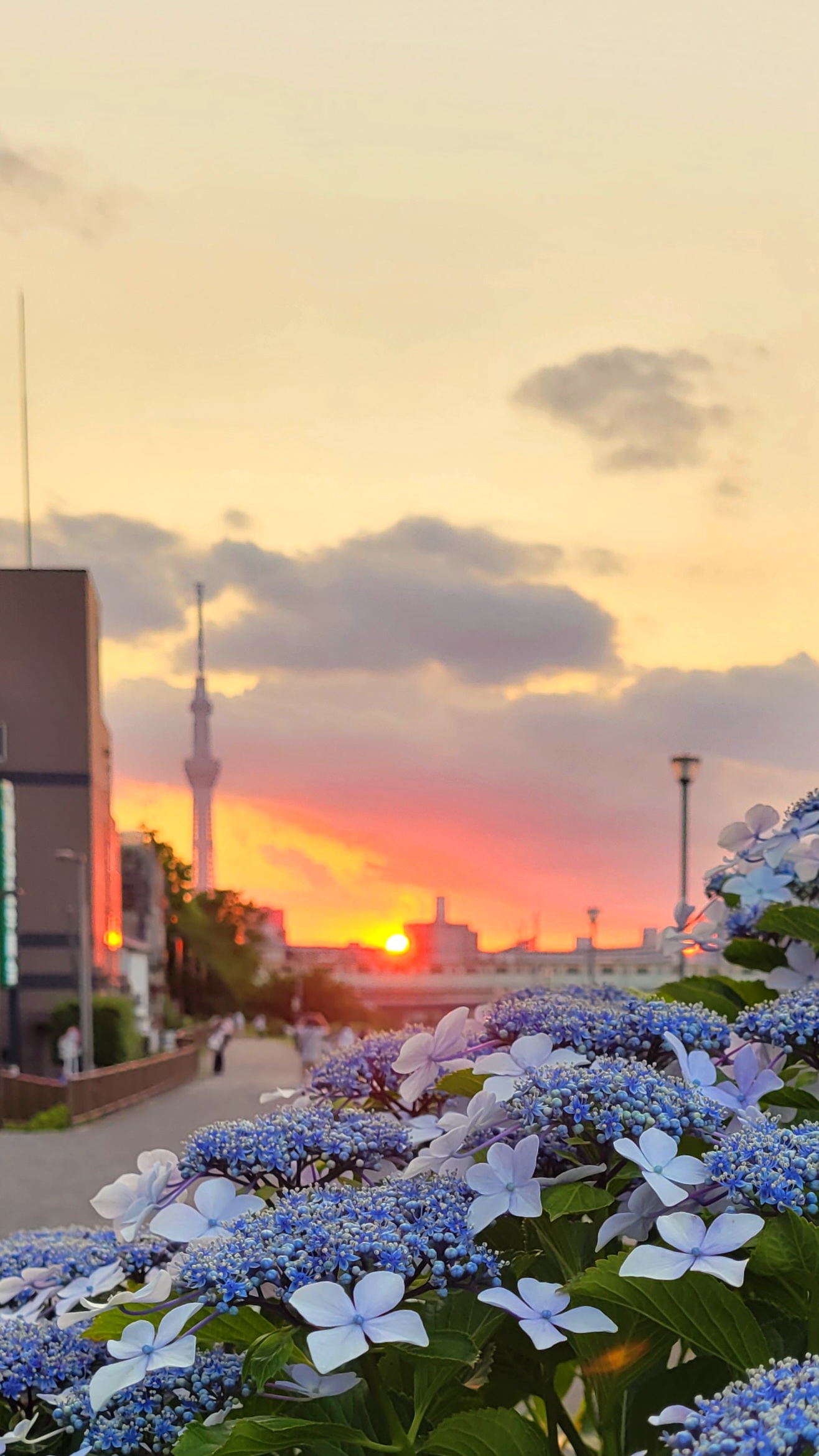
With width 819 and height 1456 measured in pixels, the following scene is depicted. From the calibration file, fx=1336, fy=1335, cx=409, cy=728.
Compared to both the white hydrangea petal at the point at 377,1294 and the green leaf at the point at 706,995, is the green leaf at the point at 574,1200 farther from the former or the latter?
the green leaf at the point at 706,995

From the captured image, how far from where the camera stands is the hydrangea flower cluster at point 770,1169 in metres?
1.46

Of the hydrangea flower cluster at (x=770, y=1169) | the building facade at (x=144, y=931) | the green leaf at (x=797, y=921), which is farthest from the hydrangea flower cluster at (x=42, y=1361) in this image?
the building facade at (x=144, y=931)

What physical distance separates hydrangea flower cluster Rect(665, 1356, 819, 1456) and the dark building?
5517 centimetres

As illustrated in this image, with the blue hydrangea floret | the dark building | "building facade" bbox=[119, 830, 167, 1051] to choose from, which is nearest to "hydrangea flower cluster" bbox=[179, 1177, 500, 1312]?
the blue hydrangea floret

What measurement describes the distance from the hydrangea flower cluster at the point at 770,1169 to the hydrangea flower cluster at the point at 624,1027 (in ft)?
1.10

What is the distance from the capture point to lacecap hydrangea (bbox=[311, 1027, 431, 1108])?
2195mm

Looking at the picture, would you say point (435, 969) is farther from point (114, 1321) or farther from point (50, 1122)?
point (114, 1321)

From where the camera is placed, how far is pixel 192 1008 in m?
105

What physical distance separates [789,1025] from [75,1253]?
4.36ft

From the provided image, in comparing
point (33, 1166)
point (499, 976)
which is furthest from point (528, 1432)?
point (499, 976)

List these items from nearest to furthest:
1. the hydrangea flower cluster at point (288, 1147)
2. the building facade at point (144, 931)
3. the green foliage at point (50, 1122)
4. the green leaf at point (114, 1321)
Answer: the green leaf at point (114, 1321), the hydrangea flower cluster at point (288, 1147), the green foliage at point (50, 1122), the building facade at point (144, 931)

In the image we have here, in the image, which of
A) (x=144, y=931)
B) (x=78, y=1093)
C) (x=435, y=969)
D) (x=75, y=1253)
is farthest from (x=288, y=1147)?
(x=435, y=969)

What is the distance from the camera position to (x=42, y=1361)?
6.40 ft

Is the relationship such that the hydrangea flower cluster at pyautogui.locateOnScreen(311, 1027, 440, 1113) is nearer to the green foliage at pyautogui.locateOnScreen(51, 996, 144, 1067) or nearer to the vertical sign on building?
the vertical sign on building
